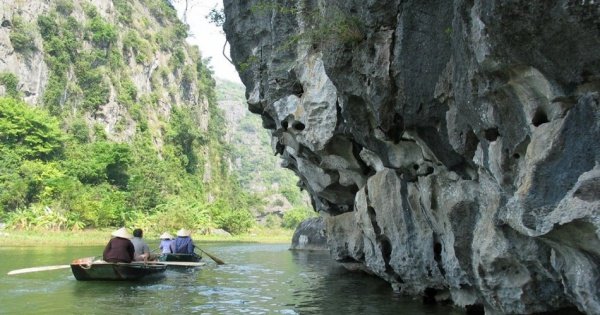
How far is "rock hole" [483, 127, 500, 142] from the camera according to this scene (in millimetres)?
6484

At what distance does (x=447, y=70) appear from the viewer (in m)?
7.44

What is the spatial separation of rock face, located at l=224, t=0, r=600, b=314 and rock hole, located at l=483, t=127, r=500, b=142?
0.02m

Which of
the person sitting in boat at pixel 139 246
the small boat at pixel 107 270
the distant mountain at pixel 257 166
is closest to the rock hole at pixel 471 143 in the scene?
the small boat at pixel 107 270

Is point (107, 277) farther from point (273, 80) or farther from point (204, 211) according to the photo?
point (204, 211)

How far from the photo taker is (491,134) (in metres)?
6.55

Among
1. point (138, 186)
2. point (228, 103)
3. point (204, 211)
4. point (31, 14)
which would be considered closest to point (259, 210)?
point (204, 211)

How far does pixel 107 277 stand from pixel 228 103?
119909 millimetres

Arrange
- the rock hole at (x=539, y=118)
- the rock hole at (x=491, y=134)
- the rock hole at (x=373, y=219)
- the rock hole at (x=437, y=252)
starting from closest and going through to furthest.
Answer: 1. the rock hole at (x=539, y=118)
2. the rock hole at (x=491, y=134)
3. the rock hole at (x=437, y=252)
4. the rock hole at (x=373, y=219)

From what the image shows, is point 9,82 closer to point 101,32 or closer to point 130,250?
point 101,32

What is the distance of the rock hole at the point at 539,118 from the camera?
5547 mm

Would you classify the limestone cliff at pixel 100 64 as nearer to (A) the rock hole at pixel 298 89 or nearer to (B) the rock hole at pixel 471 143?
(A) the rock hole at pixel 298 89

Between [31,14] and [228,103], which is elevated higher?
[228,103]

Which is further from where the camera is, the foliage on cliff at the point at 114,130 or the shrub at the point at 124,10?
the shrub at the point at 124,10

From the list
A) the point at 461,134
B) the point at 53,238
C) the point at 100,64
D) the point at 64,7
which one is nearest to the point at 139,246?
the point at 461,134
